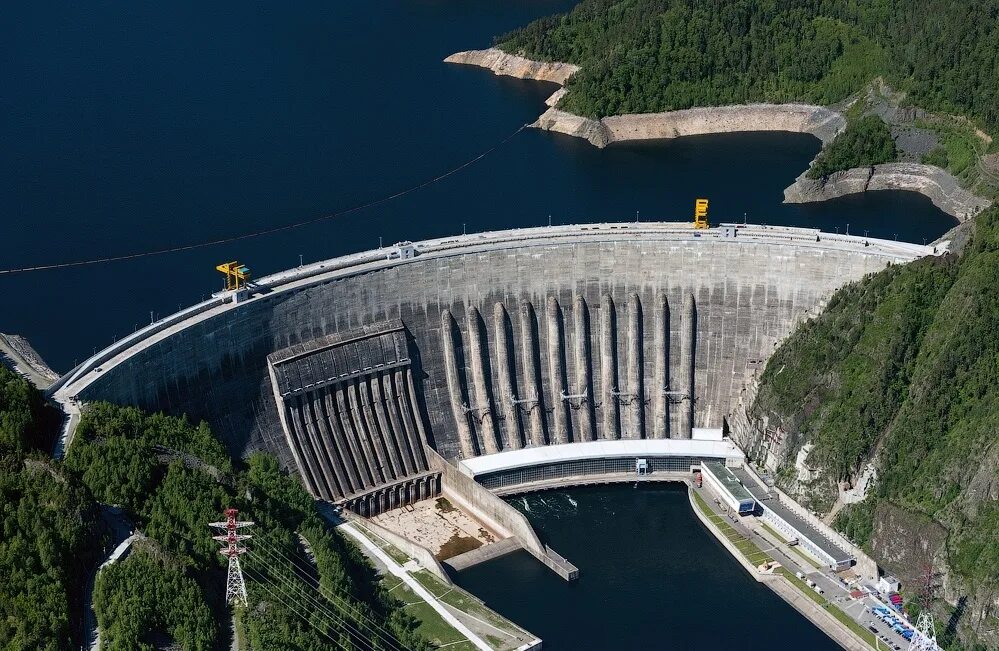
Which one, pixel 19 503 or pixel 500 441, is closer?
pixel 19 503

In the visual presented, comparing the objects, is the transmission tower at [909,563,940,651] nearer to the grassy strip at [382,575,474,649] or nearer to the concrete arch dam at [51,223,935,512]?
the concrete arch dam at [51,223,935,512]

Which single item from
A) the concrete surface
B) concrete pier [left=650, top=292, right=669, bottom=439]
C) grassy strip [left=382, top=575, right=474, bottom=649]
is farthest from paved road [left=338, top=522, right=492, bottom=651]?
concrete pier [left=650, top=292, right=669, bottom=439]

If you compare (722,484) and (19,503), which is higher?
(19,503)

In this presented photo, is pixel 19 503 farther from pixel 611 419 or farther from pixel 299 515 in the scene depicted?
pixel 611 419

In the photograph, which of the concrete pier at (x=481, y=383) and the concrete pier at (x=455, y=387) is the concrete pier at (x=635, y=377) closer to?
the concrete pier at (x=481, y=383)

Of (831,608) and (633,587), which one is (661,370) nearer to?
(633,587)

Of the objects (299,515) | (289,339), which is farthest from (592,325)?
(299,515)
